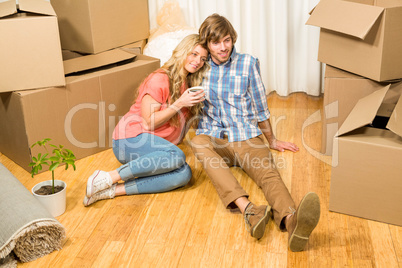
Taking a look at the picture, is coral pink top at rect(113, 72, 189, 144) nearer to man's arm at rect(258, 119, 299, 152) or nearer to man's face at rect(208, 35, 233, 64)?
man's face at rect(208, 35, 233, 64)

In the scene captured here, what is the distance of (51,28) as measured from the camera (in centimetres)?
204

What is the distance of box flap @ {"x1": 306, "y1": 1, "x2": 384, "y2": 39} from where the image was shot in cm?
190

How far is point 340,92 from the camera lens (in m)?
2.15

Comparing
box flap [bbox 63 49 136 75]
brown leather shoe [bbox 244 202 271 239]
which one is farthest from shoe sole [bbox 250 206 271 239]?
box flap [bbox 63 49 136 75]

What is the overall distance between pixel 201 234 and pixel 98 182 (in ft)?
1.53

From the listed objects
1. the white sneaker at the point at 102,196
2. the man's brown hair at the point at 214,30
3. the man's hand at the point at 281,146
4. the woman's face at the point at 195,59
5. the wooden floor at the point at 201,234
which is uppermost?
the man's brown hair at the point at 214,30

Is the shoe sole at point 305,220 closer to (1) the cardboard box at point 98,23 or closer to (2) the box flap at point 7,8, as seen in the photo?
(2) the box flap at point 7,8

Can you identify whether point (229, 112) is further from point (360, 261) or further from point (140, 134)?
point (360, 261)

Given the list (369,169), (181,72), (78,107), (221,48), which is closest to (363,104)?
(369,169)

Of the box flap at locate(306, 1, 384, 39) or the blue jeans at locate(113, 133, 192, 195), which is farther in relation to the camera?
the blue jeans at locate(113, 133, 192, 195)

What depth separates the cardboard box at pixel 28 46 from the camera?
199 centimetres

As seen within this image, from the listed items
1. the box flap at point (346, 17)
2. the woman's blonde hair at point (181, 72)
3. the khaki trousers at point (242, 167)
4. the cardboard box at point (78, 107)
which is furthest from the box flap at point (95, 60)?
the box flap at point (346, 17)

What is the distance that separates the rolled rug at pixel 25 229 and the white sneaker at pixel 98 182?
9.6 inches

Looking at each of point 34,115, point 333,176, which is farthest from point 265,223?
point 34,115
